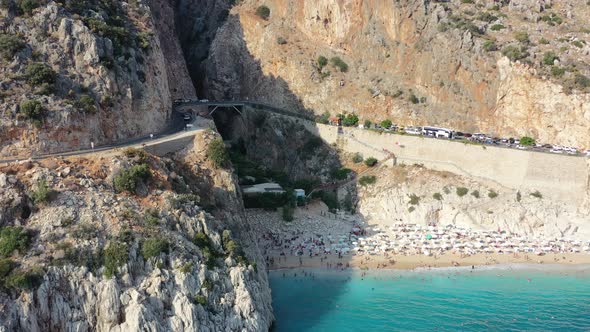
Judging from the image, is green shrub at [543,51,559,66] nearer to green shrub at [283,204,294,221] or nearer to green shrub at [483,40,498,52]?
green shrub at [483,40,498,52]

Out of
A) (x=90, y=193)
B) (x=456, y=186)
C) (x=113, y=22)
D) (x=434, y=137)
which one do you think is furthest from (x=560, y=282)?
(x=113, y=22)

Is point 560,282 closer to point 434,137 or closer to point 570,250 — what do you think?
point 570,250

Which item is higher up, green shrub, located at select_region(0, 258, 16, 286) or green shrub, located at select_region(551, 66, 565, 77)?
green shrub, located at select_region(551, 66, 565, 77)

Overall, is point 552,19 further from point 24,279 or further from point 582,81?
point 24,279

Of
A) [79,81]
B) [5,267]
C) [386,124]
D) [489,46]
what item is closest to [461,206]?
[386,124]

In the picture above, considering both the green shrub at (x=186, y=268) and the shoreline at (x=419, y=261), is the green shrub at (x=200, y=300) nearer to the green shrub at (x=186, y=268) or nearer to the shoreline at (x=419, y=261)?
the green shrub at (x=186, y=268)

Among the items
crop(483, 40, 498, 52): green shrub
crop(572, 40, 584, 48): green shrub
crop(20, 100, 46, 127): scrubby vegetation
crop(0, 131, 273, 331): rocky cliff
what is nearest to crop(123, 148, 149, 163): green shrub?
crop(0, 131, 273, 331): rocky cliff
